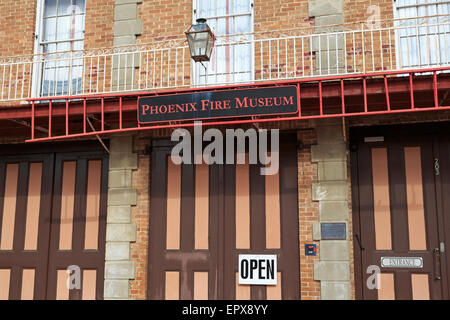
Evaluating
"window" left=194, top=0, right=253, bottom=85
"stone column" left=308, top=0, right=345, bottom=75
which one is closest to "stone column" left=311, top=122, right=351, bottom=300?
"stone column" left=308, top=0, right=345, bottom=75

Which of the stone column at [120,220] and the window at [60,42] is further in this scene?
the window at [60,42]

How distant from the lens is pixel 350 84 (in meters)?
6.82

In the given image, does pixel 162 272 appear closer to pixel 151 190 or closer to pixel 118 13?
pixel 151 190

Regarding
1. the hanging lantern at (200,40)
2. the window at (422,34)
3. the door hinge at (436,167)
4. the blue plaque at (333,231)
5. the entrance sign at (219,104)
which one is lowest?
the blue plaque at (333,231)

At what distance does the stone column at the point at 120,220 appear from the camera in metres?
7.86

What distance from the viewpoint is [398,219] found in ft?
23.9

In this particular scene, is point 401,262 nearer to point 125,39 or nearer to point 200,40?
point 200,40

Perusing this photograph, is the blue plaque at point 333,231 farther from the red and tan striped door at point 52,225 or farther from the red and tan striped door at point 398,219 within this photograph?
the red and tan striped door at point 52,225

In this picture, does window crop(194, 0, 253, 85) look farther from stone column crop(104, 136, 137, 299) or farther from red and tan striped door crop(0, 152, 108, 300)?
red and tan striped door crop(0, 152, 108, 300)

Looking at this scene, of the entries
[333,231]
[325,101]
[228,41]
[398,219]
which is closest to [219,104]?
[325,101]

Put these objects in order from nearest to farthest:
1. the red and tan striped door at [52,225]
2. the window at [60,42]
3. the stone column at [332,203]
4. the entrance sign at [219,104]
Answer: the entrance sign at [219,104]
the stone column at [332,203]
the red and tan striped door at [52,225]
the window at [60,42]

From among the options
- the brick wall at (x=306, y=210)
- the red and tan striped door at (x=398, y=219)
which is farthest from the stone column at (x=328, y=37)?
the red and tan striped door at (x=398, y=219)

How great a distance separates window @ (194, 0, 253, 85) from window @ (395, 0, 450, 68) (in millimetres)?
2567

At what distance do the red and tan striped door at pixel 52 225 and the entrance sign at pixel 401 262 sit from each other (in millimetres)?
4698
